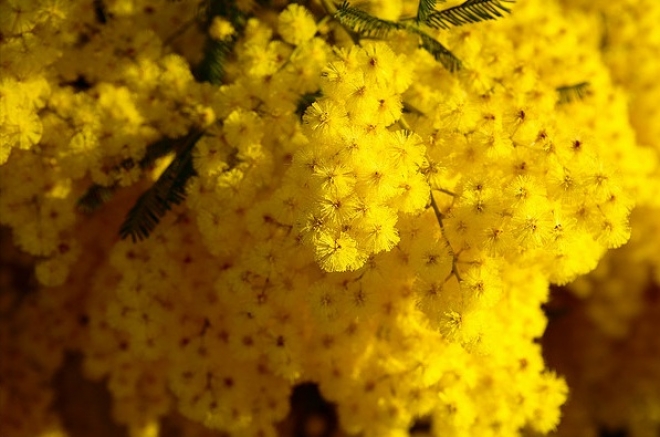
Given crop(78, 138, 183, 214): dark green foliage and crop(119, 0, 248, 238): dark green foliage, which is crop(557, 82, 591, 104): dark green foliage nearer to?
crop(119, 0, 248, 238): dark green foliage

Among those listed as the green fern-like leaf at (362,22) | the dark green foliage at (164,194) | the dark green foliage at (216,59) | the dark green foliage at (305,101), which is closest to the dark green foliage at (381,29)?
the green fern-like leaf at (362,22)

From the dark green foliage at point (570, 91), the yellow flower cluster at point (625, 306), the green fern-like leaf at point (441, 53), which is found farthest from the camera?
the yellow flower cluster at point (625, 306)

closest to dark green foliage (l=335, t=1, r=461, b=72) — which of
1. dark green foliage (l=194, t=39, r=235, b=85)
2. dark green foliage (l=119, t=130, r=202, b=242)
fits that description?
dark green foliage (l=194, t=39, r=235, b=85)

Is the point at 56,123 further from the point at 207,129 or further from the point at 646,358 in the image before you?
the point at 646,358

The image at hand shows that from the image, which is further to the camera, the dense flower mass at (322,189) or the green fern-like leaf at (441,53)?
the green fern-like leaf at (441,53)

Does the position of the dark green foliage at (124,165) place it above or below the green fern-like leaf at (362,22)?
below

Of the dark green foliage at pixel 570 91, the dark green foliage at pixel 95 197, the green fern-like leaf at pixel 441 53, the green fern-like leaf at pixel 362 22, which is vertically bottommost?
the dark green foliage at pixel 95 197

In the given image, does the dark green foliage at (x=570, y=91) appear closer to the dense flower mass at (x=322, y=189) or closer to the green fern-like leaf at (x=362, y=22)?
the dense flower mass at (x=322, y=189)

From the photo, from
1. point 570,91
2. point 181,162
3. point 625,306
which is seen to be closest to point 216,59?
point 181,162

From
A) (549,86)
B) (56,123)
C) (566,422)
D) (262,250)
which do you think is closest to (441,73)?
(549,86)
